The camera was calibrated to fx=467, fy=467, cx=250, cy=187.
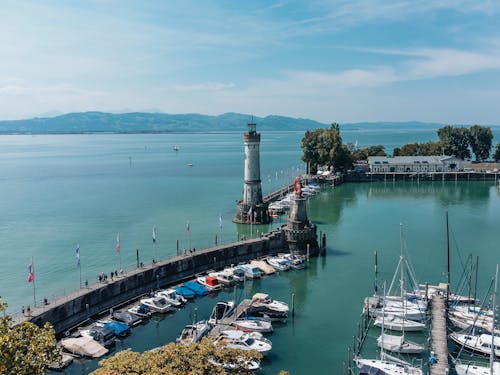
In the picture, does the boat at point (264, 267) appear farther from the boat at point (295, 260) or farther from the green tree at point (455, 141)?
the green tree at point (455, 141)

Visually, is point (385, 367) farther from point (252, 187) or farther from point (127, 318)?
point (252, 187)

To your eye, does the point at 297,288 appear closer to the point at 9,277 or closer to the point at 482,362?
the point at 482,362

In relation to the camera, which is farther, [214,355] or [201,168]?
[201,168]

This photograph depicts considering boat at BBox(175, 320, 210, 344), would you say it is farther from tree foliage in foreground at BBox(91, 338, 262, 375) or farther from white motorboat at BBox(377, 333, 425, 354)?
tree foliage in foreground at BBox(91, 338, 262, 375)

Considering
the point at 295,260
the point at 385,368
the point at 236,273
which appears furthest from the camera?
the point at 295,260

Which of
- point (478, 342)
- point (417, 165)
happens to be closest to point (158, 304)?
point (478, 342)

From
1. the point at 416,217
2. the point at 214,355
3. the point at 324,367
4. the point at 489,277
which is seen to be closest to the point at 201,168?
the point at 416,217
